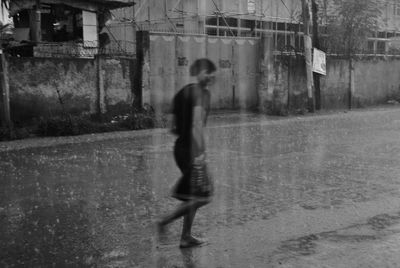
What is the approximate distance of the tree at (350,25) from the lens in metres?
21.2

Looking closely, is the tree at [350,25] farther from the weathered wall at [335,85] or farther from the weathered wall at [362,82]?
the weathered wall at [335,85]

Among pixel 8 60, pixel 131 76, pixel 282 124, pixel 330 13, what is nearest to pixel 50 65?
pixel 8 60

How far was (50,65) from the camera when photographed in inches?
509

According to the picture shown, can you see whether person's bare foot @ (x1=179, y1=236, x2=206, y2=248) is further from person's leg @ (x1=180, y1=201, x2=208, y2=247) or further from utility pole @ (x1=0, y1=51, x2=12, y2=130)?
utility pole @ (x1=0, y1=51, x2=12, y2=130)

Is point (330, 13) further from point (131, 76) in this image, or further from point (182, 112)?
point (182, 112)

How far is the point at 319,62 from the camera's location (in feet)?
62.0

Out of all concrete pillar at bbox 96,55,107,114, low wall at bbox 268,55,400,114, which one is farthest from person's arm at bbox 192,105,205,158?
low wall at bbox 268,55,400,114

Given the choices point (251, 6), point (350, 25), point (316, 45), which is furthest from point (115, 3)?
point (350, 25)

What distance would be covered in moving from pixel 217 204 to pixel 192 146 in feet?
6.32

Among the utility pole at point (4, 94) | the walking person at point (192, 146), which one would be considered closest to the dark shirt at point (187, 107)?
the walking person at point (192, 146)

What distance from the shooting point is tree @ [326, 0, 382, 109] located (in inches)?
834

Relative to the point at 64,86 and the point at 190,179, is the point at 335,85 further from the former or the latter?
the point at 190,179

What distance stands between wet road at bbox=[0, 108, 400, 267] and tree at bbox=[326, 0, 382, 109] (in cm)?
1013

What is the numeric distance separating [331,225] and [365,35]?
716 inches
